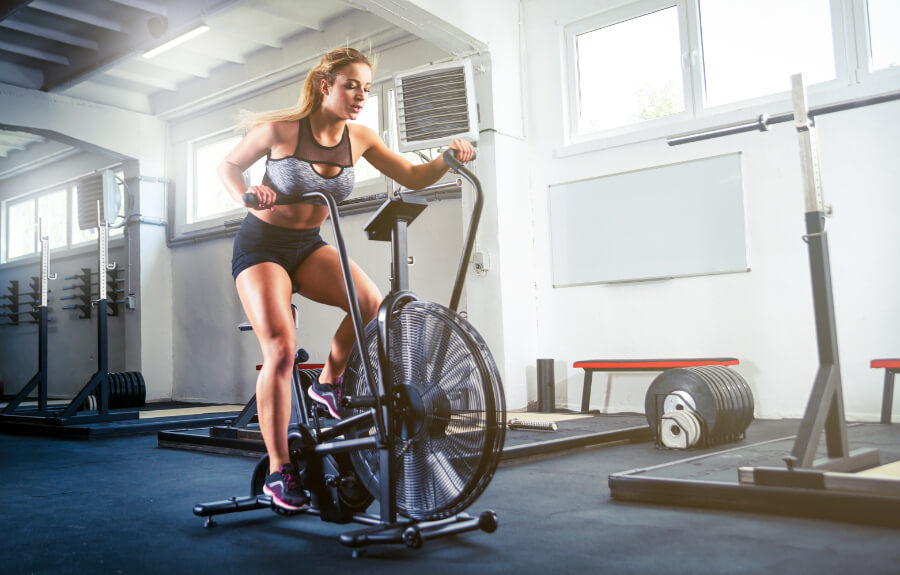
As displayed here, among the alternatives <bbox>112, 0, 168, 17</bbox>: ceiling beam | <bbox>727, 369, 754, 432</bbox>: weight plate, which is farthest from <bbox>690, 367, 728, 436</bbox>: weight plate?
<bbox>112, 0, 168, 17</bbox>: ceiling beam

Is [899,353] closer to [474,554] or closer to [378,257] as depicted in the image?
[474,554]

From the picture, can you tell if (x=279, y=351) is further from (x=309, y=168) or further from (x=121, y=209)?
(x=121, y=209)

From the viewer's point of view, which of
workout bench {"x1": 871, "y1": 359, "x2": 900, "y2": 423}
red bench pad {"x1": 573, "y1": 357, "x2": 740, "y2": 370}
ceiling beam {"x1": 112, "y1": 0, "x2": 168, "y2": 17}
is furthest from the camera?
ceiling beam {"x1": 112, "y1": 0, "x2": 168, "y2": 17}

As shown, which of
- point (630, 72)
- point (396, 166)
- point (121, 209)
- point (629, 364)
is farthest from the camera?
point (121, 209)

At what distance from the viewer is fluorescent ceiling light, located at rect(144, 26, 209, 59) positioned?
718cm

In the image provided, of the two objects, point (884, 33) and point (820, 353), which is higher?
point (884, 33)

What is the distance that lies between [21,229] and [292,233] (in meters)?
11.4

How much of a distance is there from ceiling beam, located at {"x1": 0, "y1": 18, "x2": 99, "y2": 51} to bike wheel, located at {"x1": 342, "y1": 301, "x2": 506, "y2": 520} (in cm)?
690

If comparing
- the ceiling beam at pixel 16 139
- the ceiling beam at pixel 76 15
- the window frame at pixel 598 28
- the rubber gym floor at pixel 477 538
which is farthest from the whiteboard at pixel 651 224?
the ceiling beam at pixel 16 139

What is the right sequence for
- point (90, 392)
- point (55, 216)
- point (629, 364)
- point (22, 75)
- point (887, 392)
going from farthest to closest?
point (55, 216), point (22, 75), point (90, 392), point (629, 364), point (887, 392)

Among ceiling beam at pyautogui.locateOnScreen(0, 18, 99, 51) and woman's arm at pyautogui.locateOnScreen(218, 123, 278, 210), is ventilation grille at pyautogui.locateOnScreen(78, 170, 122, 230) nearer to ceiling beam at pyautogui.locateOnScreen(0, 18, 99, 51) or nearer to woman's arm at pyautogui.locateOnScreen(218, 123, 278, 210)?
ceiling beam at pyautogui.locateOnScreen(0, 18, 99, 51)

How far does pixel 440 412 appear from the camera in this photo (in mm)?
2113

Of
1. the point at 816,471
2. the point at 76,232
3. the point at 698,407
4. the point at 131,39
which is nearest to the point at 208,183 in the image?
the point at 131,39

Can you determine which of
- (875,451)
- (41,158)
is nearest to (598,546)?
(875,451)
